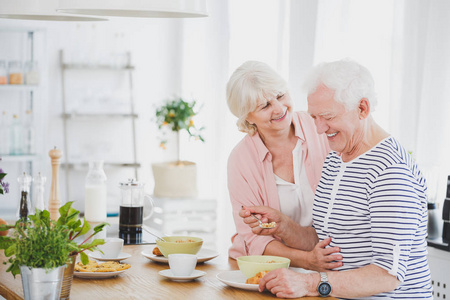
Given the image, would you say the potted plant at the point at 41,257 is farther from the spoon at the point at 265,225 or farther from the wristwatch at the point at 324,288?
the spoon at the point at 265,225

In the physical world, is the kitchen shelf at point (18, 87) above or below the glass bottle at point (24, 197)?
above

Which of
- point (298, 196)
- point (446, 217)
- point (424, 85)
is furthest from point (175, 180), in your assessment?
point (298, 196)

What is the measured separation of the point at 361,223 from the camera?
2170mm

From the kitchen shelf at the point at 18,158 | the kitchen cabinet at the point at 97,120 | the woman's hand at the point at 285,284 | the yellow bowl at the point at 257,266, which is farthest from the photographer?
the kitchen cabinet at the point at 97,120

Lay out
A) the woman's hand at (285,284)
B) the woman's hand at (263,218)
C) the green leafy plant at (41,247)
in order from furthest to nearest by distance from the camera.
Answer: the woman's hand at (263,218) < the woman's hand at (285,284) < the green leafy plant at (41,247)

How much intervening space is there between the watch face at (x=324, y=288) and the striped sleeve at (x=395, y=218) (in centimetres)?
16

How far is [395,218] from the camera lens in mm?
1997

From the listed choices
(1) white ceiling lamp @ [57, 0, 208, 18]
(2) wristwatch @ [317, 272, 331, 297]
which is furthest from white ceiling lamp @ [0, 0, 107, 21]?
(2) wristwatch @ [317, 272, 331, 297]

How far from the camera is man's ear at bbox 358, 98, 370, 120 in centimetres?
218

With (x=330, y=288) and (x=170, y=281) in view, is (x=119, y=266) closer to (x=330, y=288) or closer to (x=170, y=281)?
(x=170, y=281)

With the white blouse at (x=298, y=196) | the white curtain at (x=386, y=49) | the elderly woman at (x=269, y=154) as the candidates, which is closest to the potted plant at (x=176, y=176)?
the white curtain at (x=386, y=49)

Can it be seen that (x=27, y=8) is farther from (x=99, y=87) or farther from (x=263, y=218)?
(x=99, y=87)

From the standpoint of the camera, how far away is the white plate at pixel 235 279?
6.66 feet

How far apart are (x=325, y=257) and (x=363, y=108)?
1.62 feet
